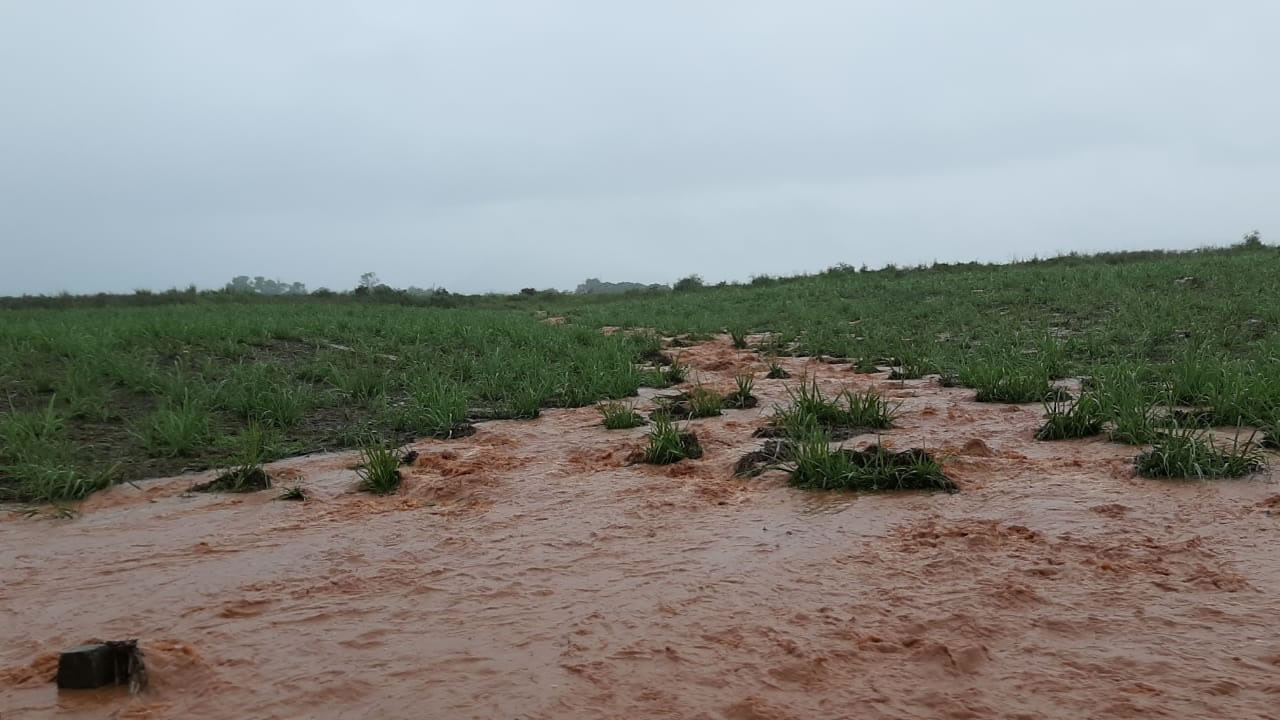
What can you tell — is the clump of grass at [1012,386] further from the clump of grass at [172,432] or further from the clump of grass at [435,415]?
the clump of grass at [172,432]

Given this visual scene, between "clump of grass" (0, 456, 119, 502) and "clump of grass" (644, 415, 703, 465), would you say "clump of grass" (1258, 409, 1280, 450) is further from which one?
"clump of grass" (0, 456, 119, 502)

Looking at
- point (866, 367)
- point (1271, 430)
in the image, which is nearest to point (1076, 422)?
point (1271, 430)

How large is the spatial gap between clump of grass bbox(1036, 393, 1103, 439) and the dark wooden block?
4449 millimetres

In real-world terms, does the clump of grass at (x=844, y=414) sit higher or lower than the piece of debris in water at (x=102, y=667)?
higher

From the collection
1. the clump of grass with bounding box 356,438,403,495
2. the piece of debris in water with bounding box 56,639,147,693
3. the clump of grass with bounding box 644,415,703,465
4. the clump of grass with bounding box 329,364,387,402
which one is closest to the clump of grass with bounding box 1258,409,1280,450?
the clump of grass with bounding box 644,415,703,465

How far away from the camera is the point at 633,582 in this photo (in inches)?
105

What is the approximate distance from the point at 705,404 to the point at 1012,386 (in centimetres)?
226

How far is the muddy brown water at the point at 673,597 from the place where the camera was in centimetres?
190

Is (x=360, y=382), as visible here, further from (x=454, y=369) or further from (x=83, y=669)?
(x=83, y=669)

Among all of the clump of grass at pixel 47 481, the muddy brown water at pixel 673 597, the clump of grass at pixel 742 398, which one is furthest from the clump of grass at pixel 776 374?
the clump of grass at pixel 47 481

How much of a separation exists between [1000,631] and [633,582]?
3.81 ft

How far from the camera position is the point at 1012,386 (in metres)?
5.60

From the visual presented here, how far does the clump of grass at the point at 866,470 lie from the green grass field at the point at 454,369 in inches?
51.9

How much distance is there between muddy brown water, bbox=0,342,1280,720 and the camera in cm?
190
